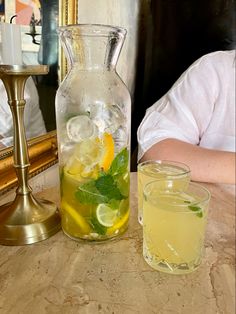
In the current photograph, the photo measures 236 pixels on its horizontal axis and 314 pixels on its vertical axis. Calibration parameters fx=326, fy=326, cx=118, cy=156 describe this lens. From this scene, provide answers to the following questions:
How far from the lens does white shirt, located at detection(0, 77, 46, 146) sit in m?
0.54

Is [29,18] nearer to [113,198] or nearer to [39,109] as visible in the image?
[39,109]

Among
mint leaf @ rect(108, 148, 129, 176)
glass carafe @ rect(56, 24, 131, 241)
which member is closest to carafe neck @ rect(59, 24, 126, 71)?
glass carafe @ rect(56, 24, 131, 241)

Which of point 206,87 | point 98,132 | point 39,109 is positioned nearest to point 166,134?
point 206,87

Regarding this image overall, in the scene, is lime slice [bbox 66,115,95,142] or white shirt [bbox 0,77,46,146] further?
white shirt [bbox 0,77,46,146]

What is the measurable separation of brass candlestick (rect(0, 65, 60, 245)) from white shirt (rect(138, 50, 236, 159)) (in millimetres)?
511

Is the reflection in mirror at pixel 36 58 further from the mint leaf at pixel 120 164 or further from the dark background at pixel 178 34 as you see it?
the dark background at pixel 178 34

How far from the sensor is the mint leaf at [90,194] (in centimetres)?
43

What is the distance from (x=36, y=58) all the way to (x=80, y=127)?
0.90ft

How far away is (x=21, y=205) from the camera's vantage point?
47 centimetres

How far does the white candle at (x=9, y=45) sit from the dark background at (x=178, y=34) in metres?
0.88

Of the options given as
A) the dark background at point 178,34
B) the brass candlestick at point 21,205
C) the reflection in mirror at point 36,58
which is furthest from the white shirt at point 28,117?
the dark background at point 178,34

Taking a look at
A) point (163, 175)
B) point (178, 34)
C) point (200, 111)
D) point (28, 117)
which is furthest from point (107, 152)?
point (178, 34)

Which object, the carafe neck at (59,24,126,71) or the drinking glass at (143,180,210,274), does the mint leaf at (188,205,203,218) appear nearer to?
the drinking glass at (143,180,210,274)

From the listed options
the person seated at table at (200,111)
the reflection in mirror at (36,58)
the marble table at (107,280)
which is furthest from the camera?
the person seated at table at (200,111)
